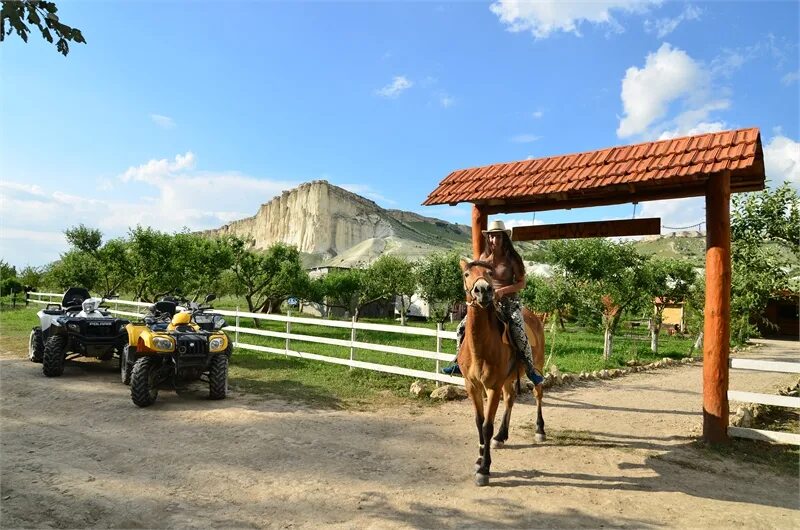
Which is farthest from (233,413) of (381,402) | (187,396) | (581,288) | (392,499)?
(581,288)

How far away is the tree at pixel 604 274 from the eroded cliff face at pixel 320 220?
7640 centimetres

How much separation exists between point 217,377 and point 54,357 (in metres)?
3.83

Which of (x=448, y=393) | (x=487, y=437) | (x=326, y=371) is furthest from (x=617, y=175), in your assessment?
(x=326, y=371)

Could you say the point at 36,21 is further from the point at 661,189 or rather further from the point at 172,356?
the point at 661,189

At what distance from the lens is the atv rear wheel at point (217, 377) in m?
7.41

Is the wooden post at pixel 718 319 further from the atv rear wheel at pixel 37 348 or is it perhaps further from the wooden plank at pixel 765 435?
the atv rear wheel at pixel 37 348

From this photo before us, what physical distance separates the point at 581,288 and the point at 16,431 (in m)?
16.8

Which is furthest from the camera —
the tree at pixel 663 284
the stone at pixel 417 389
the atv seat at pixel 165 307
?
the tree at pixel 663 284

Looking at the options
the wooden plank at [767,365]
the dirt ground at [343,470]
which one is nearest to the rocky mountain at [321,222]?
the dirt ground at [343,470]

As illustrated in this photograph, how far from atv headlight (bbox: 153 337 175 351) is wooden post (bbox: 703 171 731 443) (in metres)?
7.50

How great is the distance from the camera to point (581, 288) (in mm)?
17750

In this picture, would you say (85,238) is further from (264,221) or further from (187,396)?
(264,221)

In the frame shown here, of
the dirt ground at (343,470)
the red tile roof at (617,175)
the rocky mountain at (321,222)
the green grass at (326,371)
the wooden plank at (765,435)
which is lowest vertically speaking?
the dirt ground at (343,470)

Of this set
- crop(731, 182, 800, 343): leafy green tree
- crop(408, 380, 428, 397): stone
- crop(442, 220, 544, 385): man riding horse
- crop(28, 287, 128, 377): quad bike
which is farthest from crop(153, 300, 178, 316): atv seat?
crop(731, 182, 800, 343): leafy green tree
